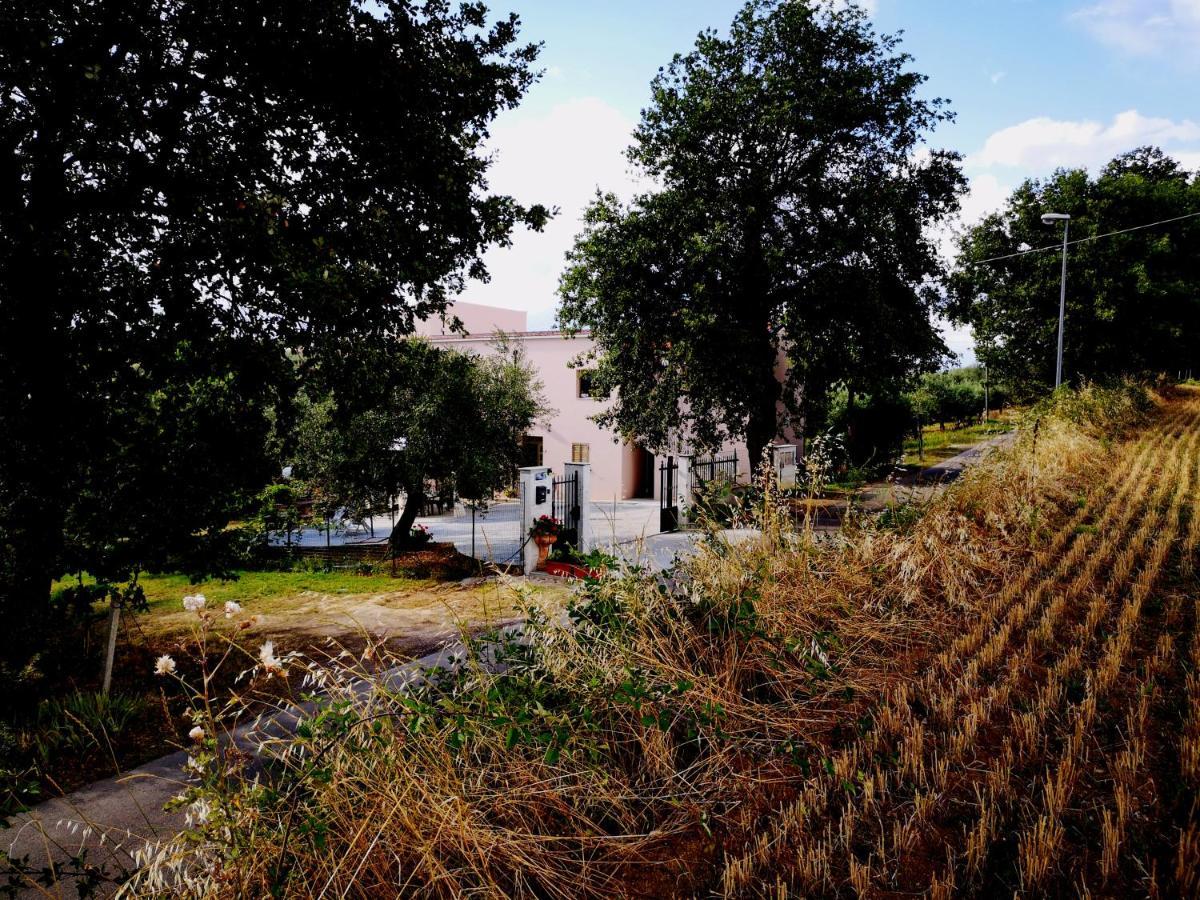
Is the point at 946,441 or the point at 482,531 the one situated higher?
the point at 946,441

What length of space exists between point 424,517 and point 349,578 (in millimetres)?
9992

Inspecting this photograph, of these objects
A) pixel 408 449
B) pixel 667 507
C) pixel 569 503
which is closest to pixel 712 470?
pixel 667 507

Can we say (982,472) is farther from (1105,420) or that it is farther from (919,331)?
(1105,420)

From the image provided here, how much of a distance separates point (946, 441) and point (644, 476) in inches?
742

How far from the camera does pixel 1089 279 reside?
78.5 ft

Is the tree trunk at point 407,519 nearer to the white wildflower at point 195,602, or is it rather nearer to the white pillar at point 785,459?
the white pillar at point 785,459

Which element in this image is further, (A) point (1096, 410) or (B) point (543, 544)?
(A) point (1096, 410)

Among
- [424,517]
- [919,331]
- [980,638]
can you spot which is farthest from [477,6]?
[424,517]

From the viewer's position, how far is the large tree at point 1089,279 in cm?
2420

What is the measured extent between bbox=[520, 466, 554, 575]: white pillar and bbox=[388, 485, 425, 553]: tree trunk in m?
3.01

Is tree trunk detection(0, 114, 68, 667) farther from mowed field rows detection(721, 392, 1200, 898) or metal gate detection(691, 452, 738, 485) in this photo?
metal gate detection(691, 452, 738, 485)

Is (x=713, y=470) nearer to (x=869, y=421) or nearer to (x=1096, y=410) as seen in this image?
(x=869, y=421)

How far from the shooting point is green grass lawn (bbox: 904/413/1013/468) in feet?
→ 85.1

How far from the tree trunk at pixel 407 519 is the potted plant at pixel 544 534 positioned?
3.23 meters
